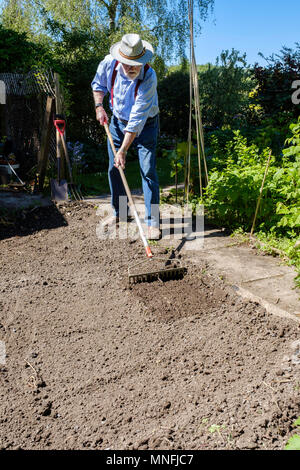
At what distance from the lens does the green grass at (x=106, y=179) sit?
21.1 ft

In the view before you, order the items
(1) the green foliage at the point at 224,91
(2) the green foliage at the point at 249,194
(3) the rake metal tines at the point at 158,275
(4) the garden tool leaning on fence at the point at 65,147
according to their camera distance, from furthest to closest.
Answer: (1) the green foliage at the point at 224,91 < (4) the garden tool leaning on fence at the point at 65,147 < (2) the green foliage at the point at 249,194 < (3) the rake metal tines at the point at 158,275

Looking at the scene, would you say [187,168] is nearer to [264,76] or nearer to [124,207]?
[124,207]

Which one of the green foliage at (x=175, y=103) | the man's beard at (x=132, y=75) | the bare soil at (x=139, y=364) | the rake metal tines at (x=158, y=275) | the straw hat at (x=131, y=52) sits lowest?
the bare soil at (x=139, y=364)

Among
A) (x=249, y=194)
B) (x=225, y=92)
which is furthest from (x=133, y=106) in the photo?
(x=225, y=92)

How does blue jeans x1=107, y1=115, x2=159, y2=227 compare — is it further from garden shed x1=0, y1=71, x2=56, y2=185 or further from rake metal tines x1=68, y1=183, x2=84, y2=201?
garden shed x1=0, y1=71, x2=56, y2=185

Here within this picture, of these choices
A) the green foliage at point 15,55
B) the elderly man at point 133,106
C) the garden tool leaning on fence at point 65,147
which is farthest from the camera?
the green foliage at point 15,55

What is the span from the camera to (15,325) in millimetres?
2717

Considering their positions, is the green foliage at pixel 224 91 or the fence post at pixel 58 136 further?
the green foliage at pixel 224 91

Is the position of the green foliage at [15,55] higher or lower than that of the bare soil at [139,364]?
Answer: higher

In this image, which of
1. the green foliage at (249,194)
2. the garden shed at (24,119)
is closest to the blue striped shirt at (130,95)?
the green foliage at (249,194)

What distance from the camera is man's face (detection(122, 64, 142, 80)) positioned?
3.47 metres

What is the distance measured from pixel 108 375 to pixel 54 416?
35cm

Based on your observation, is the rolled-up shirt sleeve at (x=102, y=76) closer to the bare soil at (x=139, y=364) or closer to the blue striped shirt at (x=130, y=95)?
the blue striped shirt at (x=130, y=95)
